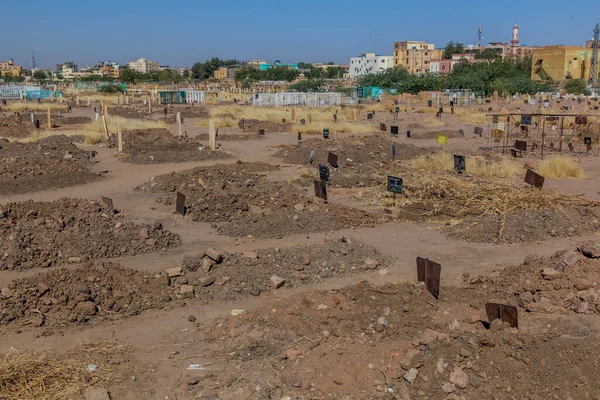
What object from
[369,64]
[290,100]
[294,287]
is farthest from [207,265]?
[369,64]

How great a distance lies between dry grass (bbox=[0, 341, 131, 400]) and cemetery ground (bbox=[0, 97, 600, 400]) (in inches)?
0.9

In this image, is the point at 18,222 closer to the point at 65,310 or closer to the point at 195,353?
the point at 65,310

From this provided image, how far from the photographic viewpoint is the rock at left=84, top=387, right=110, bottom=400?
20.2 feet

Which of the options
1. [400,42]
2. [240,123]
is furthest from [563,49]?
[240,123]

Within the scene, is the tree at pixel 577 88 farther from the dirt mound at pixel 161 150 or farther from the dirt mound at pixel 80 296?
the dirt mound at pixel 80 296

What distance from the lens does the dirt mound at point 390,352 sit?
6.08 m

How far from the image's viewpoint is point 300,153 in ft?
78.2

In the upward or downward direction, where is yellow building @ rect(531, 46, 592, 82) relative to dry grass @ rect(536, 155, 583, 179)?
upward

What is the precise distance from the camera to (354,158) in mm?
22438

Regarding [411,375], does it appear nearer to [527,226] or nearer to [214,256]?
[214,256]

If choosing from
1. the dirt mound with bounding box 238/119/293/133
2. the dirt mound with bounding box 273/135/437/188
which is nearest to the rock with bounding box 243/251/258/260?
the dirt mound with bounding box 273/135/437/188

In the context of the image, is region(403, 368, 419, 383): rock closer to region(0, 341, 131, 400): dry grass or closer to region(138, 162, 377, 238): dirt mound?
region(0, 341, 131, 400): dry grass

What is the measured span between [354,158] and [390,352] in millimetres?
16082

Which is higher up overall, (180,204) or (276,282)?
(180,204)
